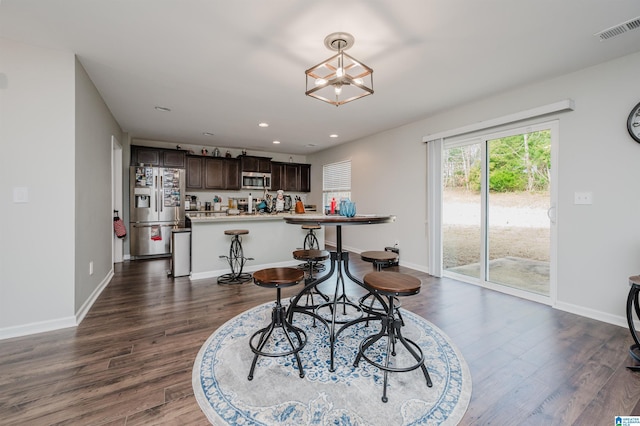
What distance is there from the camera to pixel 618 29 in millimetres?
2229

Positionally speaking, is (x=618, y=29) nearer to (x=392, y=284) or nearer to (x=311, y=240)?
(x=392, y=284)

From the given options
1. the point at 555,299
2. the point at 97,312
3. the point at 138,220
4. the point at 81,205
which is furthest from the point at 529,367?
the point at 138,220

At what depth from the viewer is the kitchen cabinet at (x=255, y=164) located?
7.06 metres

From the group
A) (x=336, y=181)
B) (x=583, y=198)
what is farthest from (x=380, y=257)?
(x=336, y=181)

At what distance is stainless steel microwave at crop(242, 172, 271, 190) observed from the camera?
7.12 metres

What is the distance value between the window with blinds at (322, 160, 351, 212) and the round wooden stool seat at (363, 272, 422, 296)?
15.3 ft

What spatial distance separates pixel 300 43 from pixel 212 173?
16.5 ft

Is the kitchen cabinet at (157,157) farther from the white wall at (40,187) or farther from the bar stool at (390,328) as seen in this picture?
the bar stool at (390,328)

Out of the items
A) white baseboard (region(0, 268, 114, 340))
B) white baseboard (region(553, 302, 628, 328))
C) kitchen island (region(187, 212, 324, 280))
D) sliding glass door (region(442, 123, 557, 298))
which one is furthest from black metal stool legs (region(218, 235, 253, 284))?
white baseboard (region(553, 302, 628, 328))

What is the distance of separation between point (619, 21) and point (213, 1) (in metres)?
3.12

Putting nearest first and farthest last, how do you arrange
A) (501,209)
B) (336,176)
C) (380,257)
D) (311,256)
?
(380,257) < (311,256) < (501,209) < (336,176)

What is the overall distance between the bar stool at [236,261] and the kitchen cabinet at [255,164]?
300cm

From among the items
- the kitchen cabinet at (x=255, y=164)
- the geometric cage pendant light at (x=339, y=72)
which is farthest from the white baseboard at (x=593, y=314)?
the kitchen cabinet at (x=255, y=164)

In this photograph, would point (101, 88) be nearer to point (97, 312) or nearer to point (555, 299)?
point (97, 312)
